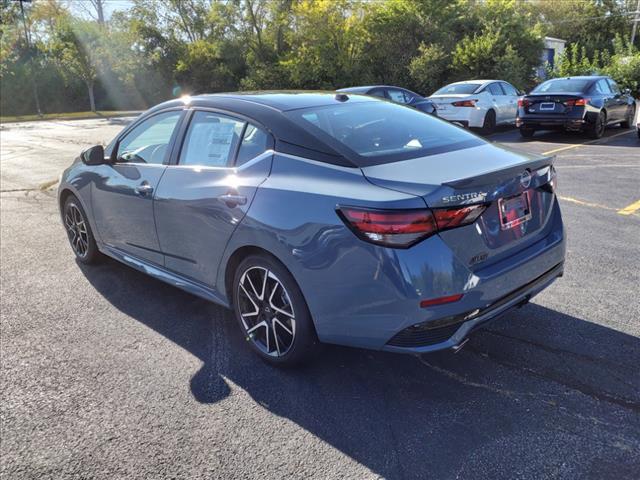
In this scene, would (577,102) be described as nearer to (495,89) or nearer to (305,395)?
(495,89)

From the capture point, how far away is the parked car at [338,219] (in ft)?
8.63

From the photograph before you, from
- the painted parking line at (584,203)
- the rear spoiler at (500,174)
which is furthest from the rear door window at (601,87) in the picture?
the rear spoiler at (500,174)

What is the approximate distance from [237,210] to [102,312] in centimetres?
172

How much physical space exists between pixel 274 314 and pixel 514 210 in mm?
1469

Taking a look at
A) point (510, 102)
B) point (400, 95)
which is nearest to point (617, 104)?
point (510, 102)

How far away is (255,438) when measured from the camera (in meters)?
2.72

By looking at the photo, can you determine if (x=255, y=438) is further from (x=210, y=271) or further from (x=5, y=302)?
(x=5, y=302)

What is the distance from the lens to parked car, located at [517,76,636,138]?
12.0 metres

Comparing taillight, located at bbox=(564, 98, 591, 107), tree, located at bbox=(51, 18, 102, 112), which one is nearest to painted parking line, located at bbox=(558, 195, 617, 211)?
taillight, located at bbox=(564, 98, 591, 107)

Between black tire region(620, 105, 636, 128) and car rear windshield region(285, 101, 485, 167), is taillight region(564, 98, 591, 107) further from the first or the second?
car rear windshield region(285, 101, 485, 167)

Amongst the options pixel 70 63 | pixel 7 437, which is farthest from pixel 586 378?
pixel 70 63

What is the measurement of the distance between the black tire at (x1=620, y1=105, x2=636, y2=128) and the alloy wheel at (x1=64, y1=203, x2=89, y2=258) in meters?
13.9

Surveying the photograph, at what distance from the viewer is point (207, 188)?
346 centimetres

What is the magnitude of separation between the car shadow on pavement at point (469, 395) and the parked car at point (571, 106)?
9.49 metres
